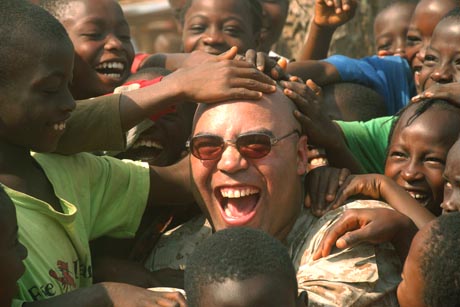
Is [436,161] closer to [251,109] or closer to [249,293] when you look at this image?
[251,109]

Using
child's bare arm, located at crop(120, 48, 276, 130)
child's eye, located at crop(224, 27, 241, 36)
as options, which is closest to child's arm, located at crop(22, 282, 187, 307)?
child's bare arm, located at crop(120, 48, 276, 130)

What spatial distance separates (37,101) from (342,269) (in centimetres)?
144

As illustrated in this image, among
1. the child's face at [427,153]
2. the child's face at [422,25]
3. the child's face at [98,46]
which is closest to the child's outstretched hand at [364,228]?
the child's face at [427,153]

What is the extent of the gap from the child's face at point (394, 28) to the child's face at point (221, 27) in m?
1.38

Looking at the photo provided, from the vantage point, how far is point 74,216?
4.52 meters

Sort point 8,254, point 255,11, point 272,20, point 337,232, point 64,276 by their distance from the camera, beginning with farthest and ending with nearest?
point 272,20
point 255,11
point 337,232
point 64,276
point 8,254

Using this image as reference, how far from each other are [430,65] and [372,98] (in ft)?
2.25

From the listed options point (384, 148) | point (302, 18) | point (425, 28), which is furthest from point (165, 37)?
point (384, 148)

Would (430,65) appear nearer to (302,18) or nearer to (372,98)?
(372,98)

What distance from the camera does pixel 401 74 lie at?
7262 millimetres

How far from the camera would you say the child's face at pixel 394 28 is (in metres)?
7.99

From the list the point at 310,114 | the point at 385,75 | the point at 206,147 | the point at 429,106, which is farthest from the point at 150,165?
the point at 385,75

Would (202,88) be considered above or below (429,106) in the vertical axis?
above

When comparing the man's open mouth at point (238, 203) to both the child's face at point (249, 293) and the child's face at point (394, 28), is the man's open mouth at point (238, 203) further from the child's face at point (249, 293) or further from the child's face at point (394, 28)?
the child's face at point (394, 28)
